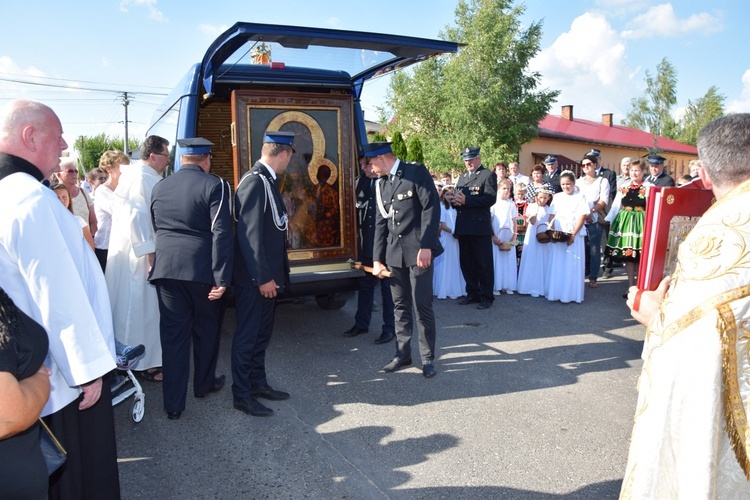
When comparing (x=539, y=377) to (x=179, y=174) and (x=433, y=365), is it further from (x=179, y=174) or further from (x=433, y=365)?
(x=179, y=174)

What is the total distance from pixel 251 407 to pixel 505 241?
211 inches

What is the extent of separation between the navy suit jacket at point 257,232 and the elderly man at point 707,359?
295 centimetres

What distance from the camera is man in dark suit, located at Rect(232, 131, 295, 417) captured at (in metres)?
4.20

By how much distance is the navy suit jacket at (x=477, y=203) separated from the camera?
24.7ft

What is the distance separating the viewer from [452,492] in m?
3.15

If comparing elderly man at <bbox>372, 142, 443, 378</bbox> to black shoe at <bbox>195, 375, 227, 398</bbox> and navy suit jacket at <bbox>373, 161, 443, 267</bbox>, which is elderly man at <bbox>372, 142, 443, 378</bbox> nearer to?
navy suit jacket at <bbox>373, 161, 443, 267</bbox>

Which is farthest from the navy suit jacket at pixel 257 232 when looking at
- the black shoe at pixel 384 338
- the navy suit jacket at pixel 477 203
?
the navy suit jacket at pixel 477 203

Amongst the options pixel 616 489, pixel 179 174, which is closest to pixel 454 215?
pixel 179 174

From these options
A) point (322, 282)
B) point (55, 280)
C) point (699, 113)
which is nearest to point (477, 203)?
point (322, 282)

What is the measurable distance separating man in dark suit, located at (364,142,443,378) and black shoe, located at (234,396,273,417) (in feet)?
4.23

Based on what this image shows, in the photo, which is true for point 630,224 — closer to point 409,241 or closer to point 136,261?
point 409,241

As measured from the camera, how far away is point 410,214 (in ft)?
16.5

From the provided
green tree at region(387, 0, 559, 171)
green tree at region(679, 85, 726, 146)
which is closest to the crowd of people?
green tree at region(387, 0, 559, 171)

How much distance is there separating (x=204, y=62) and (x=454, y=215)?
4.25 m
